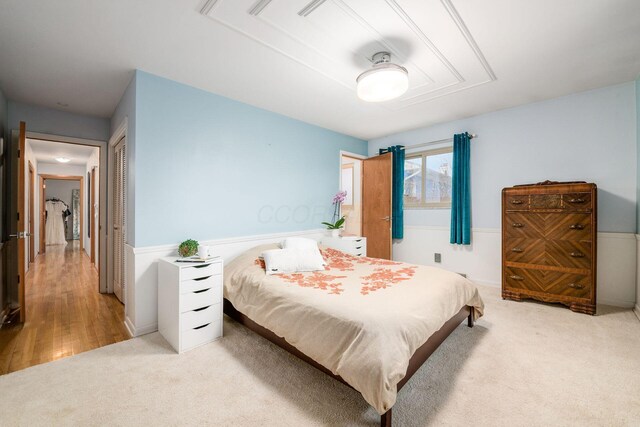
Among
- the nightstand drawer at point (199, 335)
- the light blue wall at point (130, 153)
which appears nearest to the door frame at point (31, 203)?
the light blue wall at point (130, 153)

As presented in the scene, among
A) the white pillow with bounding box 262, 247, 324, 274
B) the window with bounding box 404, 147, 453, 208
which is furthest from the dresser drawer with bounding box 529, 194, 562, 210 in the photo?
the white pillow with bounding box 262, 247, 324, 274

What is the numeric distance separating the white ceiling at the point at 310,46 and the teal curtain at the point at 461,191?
2.82 feet

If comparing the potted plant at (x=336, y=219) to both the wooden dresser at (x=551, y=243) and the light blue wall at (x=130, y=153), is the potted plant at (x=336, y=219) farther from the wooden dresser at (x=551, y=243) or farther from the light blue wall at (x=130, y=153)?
the light blue wall at (x=130, y=153)

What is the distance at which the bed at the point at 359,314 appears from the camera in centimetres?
145

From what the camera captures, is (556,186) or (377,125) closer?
(556,186)

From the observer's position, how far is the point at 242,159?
3.36 metres

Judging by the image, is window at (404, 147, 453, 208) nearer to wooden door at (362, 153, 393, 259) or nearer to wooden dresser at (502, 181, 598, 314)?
wooden door at (362, 153, 393, 259)

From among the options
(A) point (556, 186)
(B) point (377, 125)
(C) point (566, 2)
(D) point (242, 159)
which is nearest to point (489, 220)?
(A) point (556, 186)

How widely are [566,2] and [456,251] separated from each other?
319 cm

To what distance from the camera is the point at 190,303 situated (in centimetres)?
232

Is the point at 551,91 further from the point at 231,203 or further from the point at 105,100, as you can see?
the point at 105,100

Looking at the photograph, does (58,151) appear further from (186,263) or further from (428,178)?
(428,178)

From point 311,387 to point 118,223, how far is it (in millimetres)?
3294

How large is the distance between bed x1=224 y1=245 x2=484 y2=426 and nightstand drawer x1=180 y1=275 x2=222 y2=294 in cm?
23
